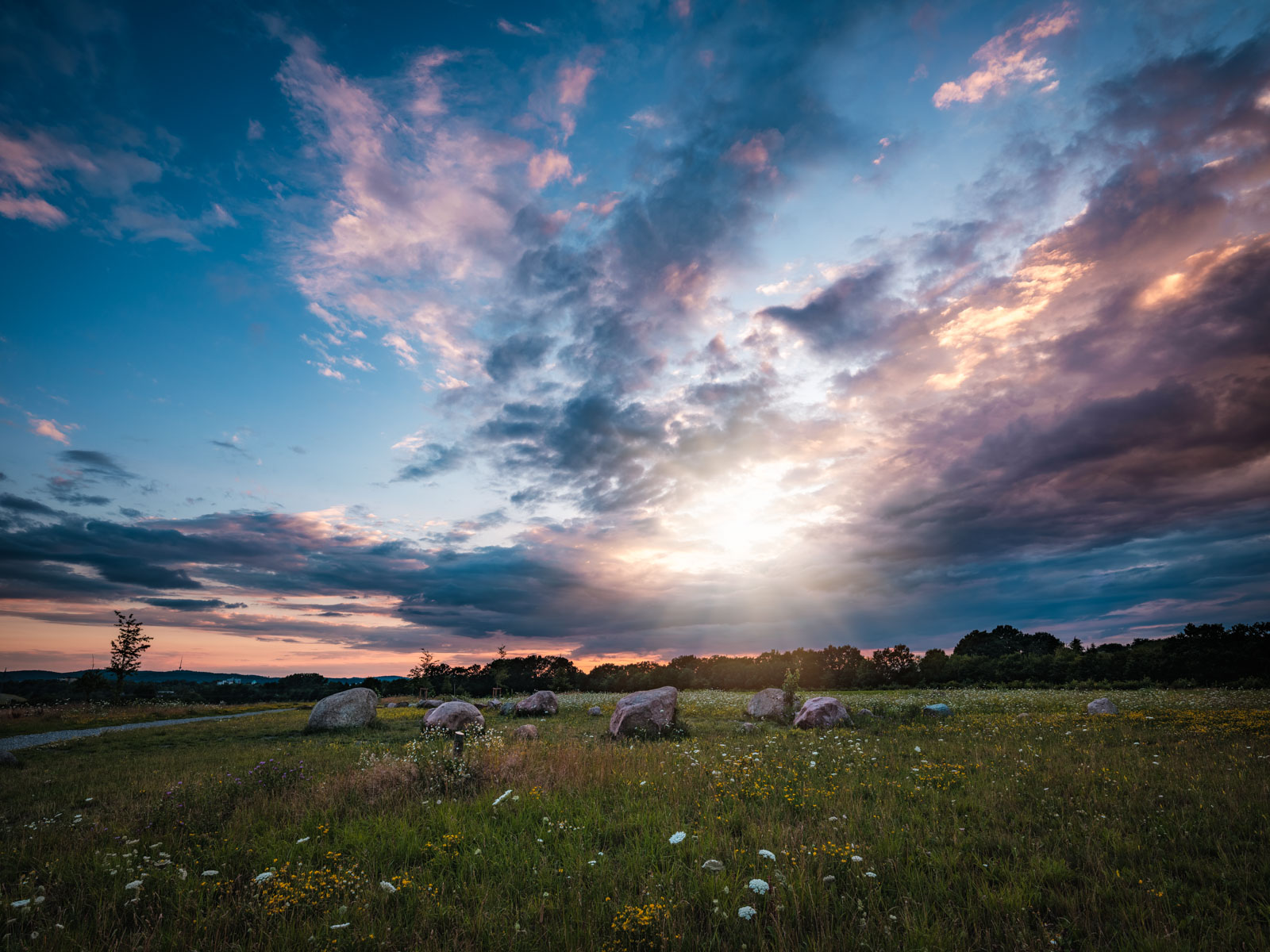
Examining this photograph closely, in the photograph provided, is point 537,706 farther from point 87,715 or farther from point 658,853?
point 87,715

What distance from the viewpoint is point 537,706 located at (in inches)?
1218

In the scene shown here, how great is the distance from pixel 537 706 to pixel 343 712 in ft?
33.2

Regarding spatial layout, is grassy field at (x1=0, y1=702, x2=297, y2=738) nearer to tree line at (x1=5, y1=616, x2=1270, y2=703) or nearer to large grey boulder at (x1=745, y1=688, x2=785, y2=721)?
tree line at (x1=5, y1=616, x2=1270, y2=703)

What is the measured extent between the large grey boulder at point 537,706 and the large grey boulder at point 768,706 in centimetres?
1210

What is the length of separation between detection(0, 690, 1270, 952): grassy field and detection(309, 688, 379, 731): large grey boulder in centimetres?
1294

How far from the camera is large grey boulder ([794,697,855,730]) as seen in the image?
20531 mm

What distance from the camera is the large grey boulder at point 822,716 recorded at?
20.5m

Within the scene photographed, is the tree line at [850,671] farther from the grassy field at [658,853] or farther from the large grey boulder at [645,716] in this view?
the grassy field at [658,853]

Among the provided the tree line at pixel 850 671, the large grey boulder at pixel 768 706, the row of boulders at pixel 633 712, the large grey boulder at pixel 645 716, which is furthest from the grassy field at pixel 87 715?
the large grey boulder at pixel 768 706

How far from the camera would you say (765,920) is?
535cm

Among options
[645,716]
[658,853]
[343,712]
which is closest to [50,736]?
[343,712]

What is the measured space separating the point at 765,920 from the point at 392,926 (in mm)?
3830

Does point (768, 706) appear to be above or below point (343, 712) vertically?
above

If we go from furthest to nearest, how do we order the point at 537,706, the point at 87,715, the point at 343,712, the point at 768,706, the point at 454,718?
1. the point at 87,715
2. the point at 537,706
3. the point at 343,712
4. the point at 768,706
5. the point at 454,718
